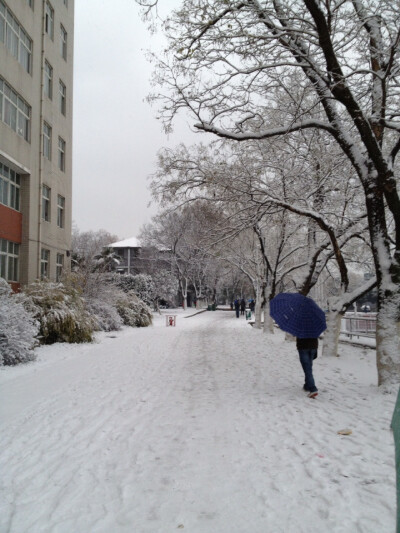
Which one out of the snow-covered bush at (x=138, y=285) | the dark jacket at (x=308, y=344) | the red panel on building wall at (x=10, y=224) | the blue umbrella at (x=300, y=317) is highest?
the red panel on building wall at (x=10, y=224)

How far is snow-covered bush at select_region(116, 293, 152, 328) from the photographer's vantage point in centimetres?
2433

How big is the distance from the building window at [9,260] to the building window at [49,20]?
11887 mm

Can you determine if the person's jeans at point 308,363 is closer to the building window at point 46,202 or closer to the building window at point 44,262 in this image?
the building window at point 44,262

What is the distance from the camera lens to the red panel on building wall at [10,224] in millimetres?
18359

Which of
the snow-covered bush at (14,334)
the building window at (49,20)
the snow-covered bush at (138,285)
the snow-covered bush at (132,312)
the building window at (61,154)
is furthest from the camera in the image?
the snow-covered bush at (138,285)

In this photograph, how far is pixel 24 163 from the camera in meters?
19.9

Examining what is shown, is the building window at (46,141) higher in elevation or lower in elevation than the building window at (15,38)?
lower

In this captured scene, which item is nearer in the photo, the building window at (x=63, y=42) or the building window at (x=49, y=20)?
the building window at (x=49, y=20)

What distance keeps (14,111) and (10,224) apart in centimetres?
490

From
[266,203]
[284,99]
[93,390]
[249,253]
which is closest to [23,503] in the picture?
[93,390]

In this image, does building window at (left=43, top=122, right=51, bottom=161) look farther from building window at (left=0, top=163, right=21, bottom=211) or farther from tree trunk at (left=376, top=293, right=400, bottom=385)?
tree trunk at (left=376, top=293, right=400, bottom=385)

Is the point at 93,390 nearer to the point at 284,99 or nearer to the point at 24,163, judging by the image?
the point at 284,99

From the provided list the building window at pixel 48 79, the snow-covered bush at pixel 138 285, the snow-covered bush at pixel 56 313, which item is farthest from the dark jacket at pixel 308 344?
the snow-covered bush at pixel 138 285

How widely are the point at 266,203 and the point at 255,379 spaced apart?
4.86 meters
